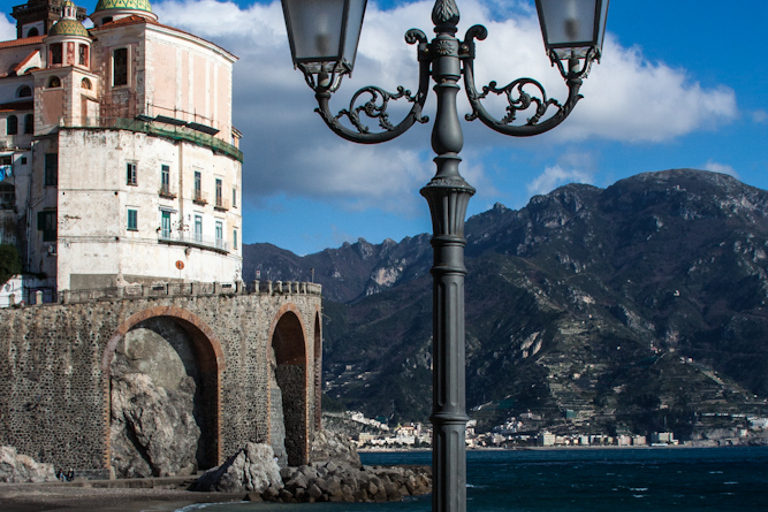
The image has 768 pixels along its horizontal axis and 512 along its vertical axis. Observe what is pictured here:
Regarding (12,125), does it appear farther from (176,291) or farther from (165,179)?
(176,291)

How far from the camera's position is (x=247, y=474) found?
2079 inches

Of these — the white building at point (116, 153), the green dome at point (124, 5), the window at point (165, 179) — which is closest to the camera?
the white building at point (116, 153)

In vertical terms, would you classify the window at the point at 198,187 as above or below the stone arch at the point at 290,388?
above

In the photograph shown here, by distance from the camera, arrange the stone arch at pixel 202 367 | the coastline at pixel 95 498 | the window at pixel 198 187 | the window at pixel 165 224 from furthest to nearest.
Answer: the window at pixel 198 187
the window at pixel 165 224
the stone arch at pixel 202 367
the coastline at pixel 95 498

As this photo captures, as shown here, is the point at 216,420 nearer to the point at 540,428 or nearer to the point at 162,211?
the point at 162,211

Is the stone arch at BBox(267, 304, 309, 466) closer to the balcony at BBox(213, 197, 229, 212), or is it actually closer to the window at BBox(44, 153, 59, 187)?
the balcony at BBox(213, 197, 229, 212)

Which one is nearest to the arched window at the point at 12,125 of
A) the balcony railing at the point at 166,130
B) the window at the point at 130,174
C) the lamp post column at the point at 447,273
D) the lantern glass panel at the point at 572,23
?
the balcony railing at the point at 166,130

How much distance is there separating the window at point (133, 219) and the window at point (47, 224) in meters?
3.92

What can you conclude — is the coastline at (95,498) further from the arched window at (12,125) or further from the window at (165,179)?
the arched window at (12,125)

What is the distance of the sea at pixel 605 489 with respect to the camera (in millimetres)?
58531

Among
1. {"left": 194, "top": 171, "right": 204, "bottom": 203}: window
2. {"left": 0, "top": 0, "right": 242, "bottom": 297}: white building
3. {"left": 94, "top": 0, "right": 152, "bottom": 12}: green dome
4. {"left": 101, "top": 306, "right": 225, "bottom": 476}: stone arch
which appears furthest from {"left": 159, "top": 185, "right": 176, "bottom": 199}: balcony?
{"left": 94, "top": 0, "right": 152, "bottom": 12}: green dome

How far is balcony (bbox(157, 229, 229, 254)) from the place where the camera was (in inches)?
2200

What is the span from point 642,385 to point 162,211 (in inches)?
5952

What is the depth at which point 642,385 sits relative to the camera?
633ft
